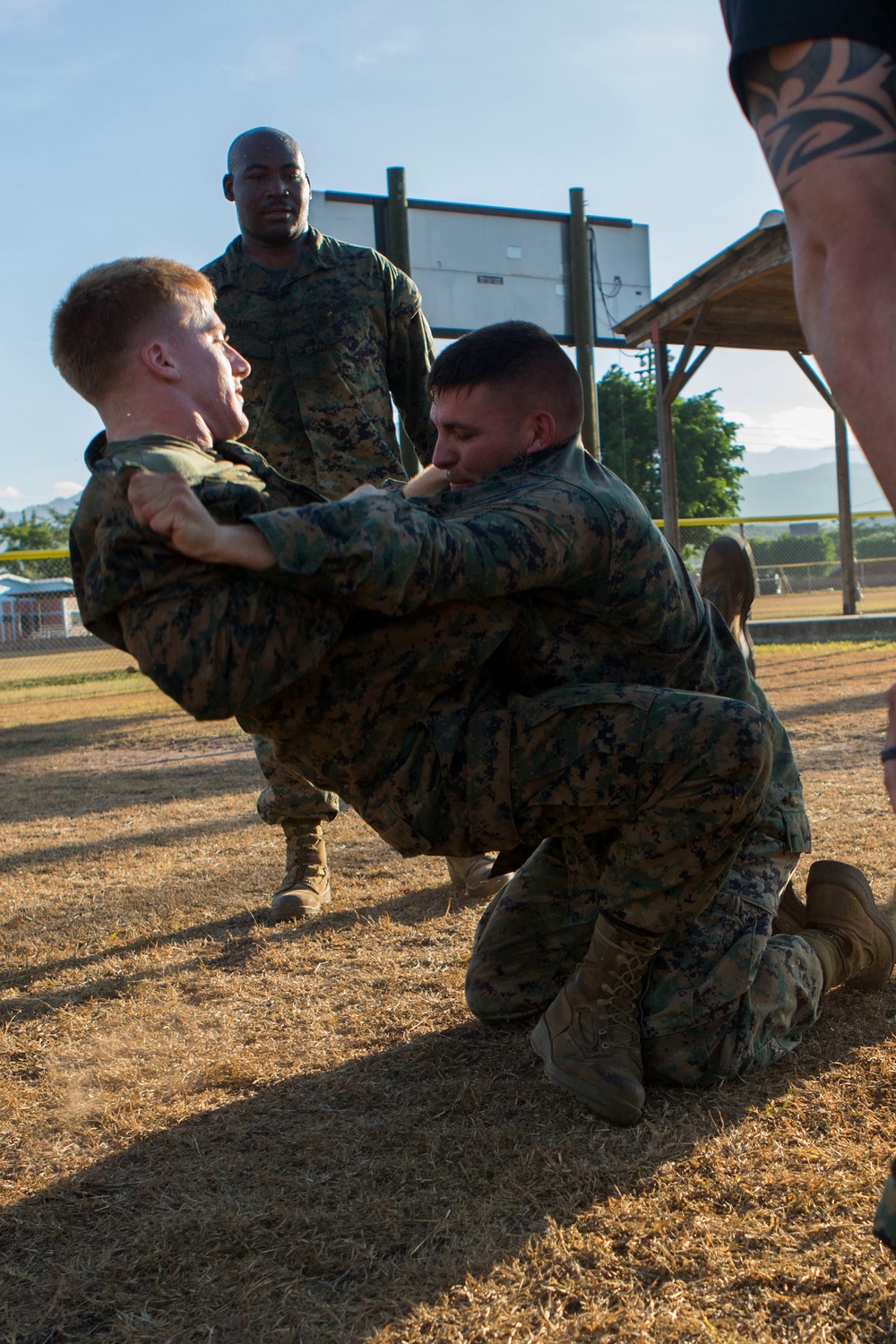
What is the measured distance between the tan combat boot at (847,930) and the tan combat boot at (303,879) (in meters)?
1.55

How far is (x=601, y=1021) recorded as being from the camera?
207cm

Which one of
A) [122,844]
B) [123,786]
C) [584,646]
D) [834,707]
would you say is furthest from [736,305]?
[584,646]

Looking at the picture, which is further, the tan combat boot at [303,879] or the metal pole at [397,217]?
the metal pole at [397,217]

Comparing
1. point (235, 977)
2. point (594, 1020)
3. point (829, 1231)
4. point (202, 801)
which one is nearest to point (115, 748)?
point (202, 801)

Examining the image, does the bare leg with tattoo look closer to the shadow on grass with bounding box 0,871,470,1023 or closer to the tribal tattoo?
the tribal tattoo

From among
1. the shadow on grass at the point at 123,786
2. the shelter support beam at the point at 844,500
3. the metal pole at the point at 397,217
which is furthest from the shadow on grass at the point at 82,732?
the shelter support beam at the point at 844,500

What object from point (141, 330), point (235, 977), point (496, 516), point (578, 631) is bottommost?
point (235, 977)

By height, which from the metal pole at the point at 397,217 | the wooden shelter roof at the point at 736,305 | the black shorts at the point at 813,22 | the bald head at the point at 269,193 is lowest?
the black shorts at the point at 813,22

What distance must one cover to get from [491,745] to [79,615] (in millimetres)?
3827

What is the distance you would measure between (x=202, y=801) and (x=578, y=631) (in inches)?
151

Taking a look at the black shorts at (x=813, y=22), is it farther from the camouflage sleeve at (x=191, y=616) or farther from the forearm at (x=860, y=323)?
the camouflage sleeve at (x=191, y=616)

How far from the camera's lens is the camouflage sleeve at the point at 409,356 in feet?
12.2

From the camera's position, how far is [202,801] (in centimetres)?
553

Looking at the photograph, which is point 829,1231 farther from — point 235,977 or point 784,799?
point 235,977
